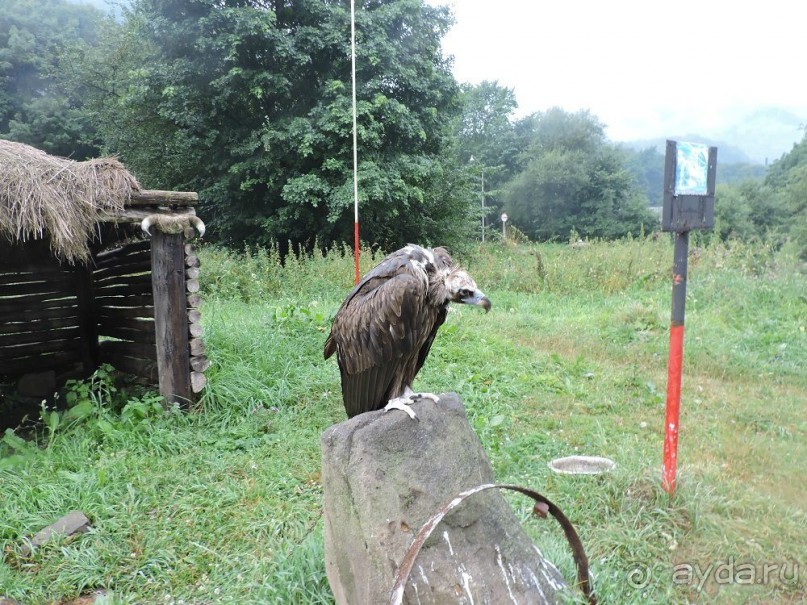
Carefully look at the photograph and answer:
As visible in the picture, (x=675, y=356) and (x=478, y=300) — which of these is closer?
(x=478, y=300)

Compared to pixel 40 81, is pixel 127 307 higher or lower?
lower

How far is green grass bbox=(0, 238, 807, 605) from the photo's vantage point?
10.2ft

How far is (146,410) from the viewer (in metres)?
4.95

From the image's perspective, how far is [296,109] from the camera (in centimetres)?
1446

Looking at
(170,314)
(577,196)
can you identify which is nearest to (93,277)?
(170,314)

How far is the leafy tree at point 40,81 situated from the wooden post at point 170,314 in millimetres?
18963

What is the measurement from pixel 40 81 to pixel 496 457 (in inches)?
1126

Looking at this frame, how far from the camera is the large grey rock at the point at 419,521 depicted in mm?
2371

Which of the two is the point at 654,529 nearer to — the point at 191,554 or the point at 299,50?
the point at 191,554

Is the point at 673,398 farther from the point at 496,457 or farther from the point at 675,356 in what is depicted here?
the point at 496,457

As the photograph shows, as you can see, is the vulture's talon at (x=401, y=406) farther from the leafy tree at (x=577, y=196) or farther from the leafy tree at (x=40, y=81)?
the leafy tree at (x=577, y=196)

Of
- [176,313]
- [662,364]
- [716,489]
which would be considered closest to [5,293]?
[176,313]

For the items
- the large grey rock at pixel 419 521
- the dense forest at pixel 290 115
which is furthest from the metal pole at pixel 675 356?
the dense forest at pixel 290 115

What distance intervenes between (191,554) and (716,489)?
3.22 m
